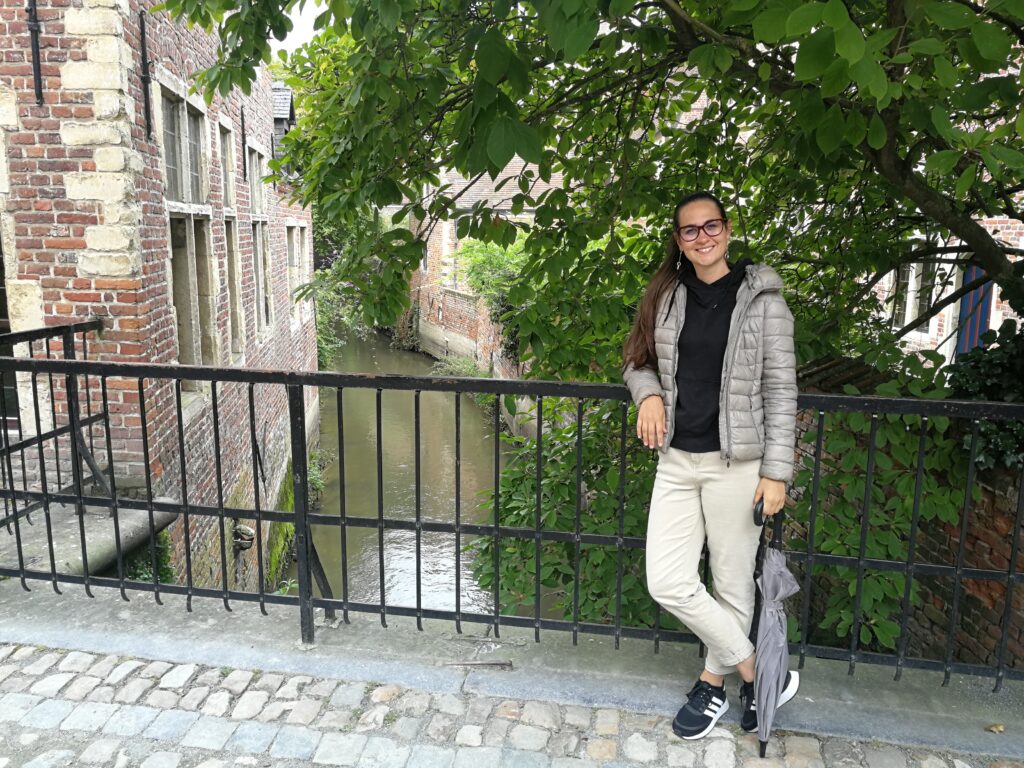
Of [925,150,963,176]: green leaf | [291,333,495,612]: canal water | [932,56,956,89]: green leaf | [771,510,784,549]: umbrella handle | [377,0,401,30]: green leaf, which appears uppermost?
[377,0,401,30]: green leaf

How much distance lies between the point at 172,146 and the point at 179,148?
4.1 inches

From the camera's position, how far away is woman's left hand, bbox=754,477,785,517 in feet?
8.59

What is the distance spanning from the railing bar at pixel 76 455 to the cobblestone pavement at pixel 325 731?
57 cm

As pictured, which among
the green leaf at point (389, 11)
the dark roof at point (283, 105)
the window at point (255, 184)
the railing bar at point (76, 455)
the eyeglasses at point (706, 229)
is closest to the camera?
the green leaf at point (389, 11)

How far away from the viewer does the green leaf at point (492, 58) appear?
2.45 metres

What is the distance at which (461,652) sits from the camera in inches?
132

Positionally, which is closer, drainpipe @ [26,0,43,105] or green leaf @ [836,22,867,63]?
green leaf @ [836,22,867,63]

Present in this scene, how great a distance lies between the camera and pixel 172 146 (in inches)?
289

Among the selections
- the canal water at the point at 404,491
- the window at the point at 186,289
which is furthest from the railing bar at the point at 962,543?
the window at the point at 186,289

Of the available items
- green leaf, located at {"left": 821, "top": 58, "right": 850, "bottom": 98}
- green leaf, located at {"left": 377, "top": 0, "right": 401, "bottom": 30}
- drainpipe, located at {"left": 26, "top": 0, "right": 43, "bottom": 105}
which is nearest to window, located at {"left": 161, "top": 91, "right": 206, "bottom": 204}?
drainpipe, located at {"left": 26, "top": 0, "right": 43, "bottom": 105}

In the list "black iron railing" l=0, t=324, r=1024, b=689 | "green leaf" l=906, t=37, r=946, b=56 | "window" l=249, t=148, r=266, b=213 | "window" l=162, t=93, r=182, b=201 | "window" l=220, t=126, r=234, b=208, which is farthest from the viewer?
"window" l=249, t=148, r=266, b=213

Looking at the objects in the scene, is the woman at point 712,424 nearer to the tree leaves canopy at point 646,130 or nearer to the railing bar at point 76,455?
the tree leaves canopy at point 646,130

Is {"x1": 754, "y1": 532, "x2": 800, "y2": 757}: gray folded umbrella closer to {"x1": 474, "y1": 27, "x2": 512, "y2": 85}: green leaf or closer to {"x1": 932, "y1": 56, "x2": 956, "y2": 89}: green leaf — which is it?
{"x1": 932, "y1": 56, "x2": 956, "y2": 89}: green leaf

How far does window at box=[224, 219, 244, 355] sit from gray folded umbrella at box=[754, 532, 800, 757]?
27.4ft
